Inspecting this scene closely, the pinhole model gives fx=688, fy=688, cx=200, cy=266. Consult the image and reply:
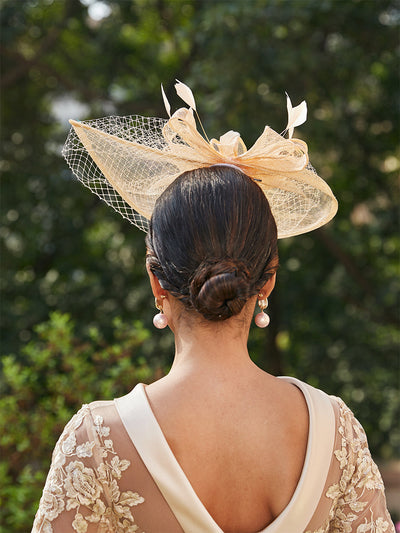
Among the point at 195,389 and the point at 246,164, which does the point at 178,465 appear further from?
the point at 246,164

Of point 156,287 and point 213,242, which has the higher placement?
point 213,242

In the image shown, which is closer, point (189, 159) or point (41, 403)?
point (189, 159)

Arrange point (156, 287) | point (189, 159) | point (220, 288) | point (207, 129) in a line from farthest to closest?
1. point (207, 129)
2. point (189, 159)
3. point (156, 287)
4. point (220, 288)

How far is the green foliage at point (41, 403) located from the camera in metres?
3.24

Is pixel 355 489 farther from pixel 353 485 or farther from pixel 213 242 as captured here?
pixel 213 242

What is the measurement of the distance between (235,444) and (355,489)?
0.31 meters

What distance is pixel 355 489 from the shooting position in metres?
1.43

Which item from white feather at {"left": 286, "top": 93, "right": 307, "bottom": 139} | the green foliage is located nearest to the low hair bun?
white feather at {"left": 286, "top": 93, "right": 307, "bottom": 139}

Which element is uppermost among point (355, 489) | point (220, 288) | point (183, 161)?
point (183, 161)

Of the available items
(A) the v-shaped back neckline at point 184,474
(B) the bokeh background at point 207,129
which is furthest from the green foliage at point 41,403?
(A) the v-shaped back neckline at point 184,474

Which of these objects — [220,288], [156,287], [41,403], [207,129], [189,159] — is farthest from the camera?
[207,129]

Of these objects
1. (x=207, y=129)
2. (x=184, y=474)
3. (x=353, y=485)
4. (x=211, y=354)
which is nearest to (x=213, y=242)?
(x=211, y=354)

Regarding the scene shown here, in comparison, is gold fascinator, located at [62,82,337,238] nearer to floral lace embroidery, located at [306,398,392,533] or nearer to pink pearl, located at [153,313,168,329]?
pink pearl, located at [153,313,168,329]

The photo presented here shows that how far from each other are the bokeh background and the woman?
320 cm
